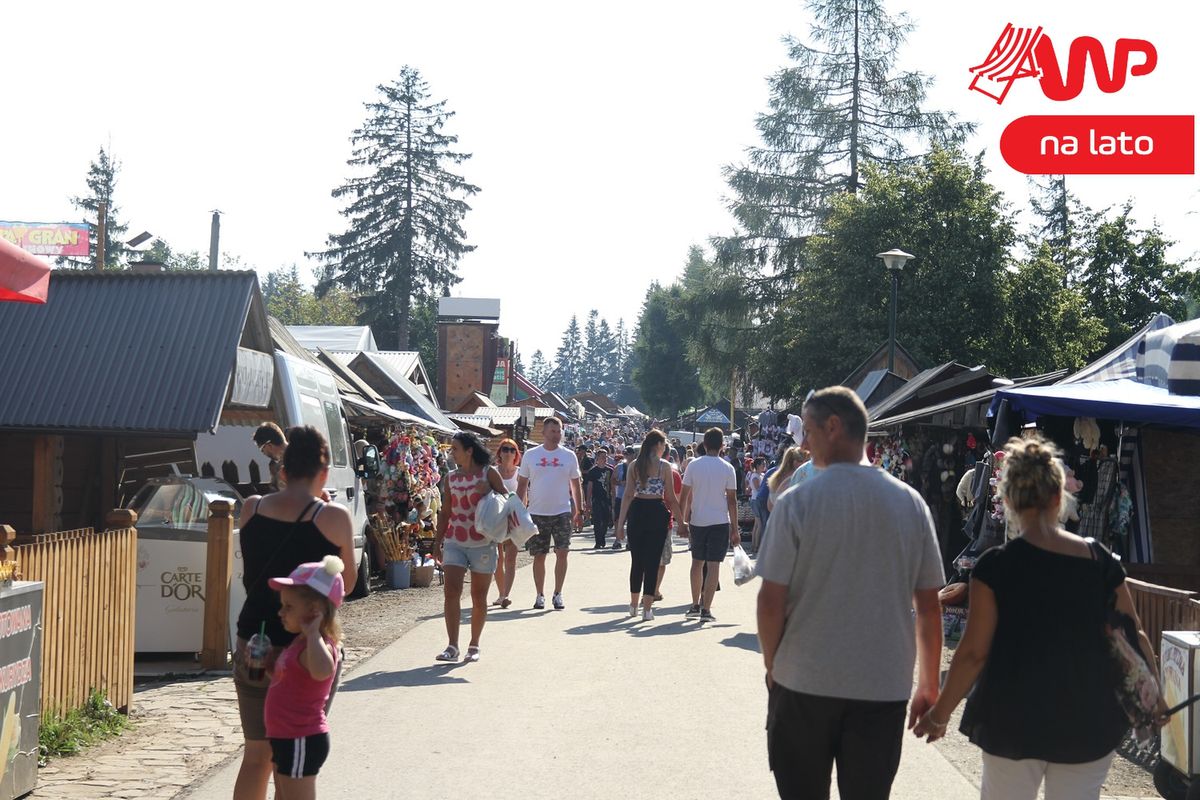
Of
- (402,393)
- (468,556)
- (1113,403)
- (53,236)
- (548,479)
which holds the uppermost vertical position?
(53,236)

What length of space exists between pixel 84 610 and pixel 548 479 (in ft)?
22.6

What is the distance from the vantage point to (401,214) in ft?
209

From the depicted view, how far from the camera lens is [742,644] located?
36.6ft

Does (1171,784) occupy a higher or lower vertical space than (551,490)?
lower

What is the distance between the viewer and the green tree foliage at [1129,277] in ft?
157

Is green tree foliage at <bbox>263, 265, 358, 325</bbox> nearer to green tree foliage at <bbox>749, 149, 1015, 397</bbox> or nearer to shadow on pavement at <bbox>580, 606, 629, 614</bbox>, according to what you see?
green tree foliage at <bbox>749, 149, 1015, 397</bbox>

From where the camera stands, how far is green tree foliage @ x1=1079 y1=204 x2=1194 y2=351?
4784cm

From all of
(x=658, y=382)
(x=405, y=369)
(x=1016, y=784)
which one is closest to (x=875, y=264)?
(x=405, y=369)

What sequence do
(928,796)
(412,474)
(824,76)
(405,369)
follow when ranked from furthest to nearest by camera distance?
(824,76)
(405,369)
(412,474)
(928,796)

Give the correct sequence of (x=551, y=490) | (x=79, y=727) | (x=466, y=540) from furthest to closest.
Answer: (x=551, y=490) < (x=466, y=540) < (x=79, y=727)

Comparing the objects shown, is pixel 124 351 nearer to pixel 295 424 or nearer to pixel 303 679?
pixel 295 424

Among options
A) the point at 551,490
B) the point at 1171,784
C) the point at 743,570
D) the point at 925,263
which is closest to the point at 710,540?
the point at 551,490

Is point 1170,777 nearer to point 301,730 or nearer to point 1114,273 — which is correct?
point 301,730

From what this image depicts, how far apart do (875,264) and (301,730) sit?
2992 centimetres
